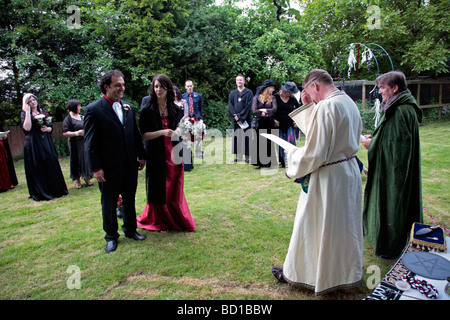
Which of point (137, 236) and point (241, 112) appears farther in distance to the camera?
point (241, 112)

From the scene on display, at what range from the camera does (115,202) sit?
3742mm

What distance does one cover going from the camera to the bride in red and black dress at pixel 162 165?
3910 mm

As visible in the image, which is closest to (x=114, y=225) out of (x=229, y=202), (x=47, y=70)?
(x=229, y=202)

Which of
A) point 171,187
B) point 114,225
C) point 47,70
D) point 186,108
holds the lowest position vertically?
point 114,225

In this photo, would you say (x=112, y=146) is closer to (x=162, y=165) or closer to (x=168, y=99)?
(x=162, y=165)

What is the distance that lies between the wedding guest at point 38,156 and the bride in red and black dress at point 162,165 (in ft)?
10.1

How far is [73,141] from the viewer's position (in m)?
6.66

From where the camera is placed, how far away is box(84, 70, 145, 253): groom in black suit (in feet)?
11.3

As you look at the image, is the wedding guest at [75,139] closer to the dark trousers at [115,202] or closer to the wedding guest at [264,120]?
the dark trousers at [115,202]

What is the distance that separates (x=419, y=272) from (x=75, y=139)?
6792mm

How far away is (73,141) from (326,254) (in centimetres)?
614

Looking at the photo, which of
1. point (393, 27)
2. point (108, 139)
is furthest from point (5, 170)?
point (393, 27)

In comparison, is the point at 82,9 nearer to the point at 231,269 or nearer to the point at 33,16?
the point at 33,16
